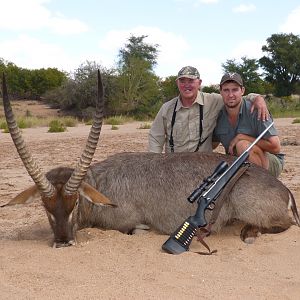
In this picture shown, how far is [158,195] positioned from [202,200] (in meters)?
0.78

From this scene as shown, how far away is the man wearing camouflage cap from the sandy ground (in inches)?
77.6

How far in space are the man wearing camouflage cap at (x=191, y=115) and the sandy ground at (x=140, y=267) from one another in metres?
1.97

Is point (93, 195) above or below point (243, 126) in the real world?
below

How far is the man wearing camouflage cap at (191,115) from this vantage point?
7336 mm

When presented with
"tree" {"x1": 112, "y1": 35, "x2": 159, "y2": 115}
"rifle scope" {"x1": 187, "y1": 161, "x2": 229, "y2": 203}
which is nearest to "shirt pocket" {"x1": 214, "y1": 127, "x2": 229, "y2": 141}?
"rifle scope" {"x1": 187, "y1": 161, "x2": 229, "y2": 203}

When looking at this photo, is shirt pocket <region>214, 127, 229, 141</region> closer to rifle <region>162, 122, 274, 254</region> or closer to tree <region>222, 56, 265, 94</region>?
rifle <region>162, 122, 274, 254</region>

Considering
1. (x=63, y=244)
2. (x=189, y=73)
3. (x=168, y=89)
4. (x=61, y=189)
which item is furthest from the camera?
(x=168, y=89)

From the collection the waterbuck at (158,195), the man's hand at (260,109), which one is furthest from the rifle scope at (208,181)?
the man's hand at (260,109)

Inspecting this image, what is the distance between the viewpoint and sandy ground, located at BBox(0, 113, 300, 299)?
3963 millimetres

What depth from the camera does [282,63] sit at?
171 ft

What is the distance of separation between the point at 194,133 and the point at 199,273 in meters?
3.33

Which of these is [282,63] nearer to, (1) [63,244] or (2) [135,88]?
(2) [135,88]

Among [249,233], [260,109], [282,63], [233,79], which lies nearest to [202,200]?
[249,233]

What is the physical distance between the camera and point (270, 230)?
5785 mm
